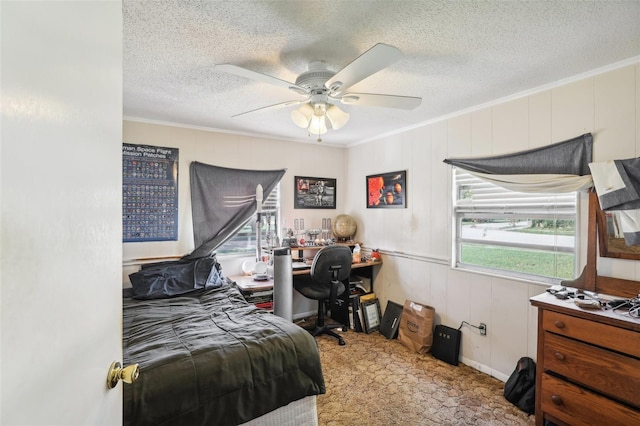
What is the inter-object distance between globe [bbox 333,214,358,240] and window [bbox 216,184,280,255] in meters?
0.80

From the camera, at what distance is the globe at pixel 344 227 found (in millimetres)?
3994

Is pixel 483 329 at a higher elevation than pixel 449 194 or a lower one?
lower

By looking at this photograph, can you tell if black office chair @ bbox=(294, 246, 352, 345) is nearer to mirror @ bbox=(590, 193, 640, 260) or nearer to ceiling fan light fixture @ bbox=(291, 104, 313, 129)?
ceiling fan light fixture @ bbox=(291, 104, 313, 129)

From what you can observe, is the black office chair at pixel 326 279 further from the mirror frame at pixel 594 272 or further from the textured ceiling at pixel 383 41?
the mirror frame at pixel 594 272

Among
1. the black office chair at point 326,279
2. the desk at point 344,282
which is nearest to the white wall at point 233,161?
the desk at point 344,282

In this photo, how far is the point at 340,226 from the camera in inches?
157

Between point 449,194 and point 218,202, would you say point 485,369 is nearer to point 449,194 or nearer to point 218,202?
point 449,194

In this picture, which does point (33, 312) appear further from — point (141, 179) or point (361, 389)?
point (141, 179)

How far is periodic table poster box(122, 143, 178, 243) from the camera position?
2.95 m

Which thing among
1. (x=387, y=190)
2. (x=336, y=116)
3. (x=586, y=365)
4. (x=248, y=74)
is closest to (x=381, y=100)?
(x=336, y=116)

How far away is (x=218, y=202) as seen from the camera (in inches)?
133

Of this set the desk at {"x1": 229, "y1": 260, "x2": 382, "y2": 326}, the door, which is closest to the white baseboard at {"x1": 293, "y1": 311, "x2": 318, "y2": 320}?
the desk at {"x1": 229, "y1": 260, "x2": 382, "y2": 326}

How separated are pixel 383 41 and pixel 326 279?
215 cm

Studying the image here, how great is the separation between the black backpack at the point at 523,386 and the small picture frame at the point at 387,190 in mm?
1800
